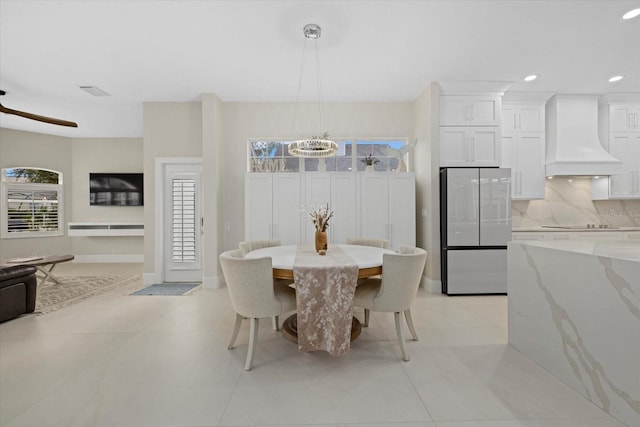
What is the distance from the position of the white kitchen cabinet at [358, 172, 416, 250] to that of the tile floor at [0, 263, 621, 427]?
1635mm

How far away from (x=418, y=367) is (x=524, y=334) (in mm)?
960

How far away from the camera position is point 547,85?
Result: 14.0ft

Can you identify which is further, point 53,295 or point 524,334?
point 53,295

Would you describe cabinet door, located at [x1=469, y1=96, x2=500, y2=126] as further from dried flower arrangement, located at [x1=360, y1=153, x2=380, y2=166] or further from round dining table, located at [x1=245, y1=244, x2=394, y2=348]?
round dining table, located at [x1=245, y1=244, x2=394, y2=348]

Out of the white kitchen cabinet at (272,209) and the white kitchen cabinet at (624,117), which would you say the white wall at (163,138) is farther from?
the white kitchen cabinet at (624,117)

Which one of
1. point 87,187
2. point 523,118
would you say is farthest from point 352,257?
point 87,187

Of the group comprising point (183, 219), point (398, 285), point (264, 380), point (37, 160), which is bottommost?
point (264, 380)

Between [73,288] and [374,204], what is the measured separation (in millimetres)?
4900

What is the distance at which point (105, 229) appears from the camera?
6629 mm

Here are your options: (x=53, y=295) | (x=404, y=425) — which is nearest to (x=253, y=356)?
(x=404, y=425)

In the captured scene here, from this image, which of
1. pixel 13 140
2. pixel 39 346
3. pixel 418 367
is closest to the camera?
pixel 418 367

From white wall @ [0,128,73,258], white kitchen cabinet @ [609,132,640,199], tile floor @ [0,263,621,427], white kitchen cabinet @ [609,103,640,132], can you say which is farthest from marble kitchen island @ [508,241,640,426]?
white wall @ [0,128,73,258]

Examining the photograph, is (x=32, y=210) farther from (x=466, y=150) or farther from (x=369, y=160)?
(x=466, y=150)

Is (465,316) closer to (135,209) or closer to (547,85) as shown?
(547,85)
